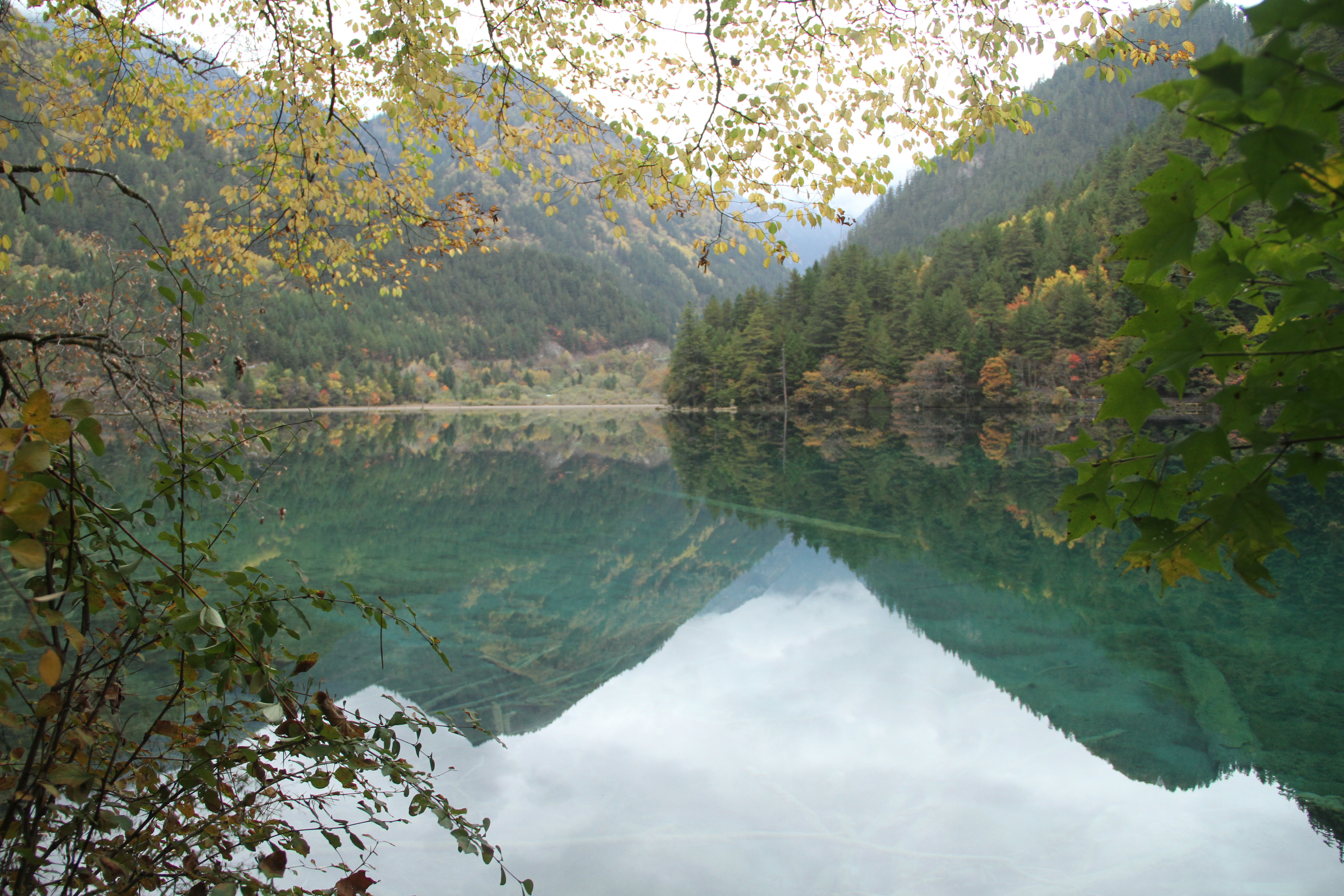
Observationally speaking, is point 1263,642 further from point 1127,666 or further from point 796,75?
point 796,75

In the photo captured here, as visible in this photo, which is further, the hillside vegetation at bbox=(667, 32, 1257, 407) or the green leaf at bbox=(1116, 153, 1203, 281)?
the hillside vegetation at bbox=(667, 32, 1257, 407)

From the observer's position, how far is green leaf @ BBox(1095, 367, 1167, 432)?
0.99m

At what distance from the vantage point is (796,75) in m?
3.80

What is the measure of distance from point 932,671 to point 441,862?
4001 millimetres

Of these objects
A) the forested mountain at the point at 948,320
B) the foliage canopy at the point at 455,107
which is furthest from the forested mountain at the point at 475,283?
the forested mountain at the point at 948,320

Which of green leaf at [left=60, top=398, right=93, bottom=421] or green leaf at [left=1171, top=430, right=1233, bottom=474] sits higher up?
green leaf at [left=1171, top=430, right=1233, bottom=474]

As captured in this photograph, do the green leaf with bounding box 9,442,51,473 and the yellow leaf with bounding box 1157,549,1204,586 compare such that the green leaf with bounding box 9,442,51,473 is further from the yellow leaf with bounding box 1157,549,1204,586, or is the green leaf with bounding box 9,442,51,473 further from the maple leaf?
the yellow leaf with bounding box 1157,549,1204,586

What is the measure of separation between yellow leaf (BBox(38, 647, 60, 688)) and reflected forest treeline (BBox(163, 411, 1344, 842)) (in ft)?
3.36

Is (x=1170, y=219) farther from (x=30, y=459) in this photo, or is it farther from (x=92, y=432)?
(x=92, y=432)

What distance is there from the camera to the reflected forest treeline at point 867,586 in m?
4.79

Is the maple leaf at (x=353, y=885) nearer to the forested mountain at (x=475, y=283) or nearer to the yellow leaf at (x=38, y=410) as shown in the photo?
the yellow leaf at (x=38, y=410)

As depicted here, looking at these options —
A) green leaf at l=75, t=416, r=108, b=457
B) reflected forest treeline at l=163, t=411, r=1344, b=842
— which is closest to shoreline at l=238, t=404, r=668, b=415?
reflected forest treeline at l=163, t=411, r=1344, b=842

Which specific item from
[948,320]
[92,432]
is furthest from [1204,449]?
[948,320]

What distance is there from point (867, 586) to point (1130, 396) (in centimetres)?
742
